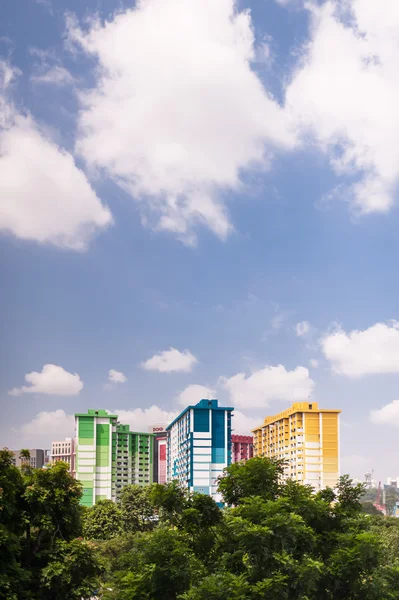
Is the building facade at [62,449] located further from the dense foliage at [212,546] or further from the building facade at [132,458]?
the dense foliage at [212,546]

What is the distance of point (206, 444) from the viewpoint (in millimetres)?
67562

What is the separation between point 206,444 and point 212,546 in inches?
1993

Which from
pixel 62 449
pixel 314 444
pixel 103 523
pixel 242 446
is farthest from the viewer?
pixel 62 449

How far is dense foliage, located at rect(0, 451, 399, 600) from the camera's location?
15.1 m

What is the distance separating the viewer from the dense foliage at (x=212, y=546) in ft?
49.5

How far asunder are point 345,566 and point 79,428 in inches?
2310

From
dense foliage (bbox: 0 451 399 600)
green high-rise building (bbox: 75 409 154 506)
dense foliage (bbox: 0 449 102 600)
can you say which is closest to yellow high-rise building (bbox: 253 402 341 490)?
green high-rise building (bbox: 75 409 154 506)

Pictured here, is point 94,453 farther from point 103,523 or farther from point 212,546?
point 212,546

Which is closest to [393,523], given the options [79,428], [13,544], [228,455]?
[228,455]

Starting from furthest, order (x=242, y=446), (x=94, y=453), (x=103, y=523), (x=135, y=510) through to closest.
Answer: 1. (x=242, y=446)
2. (x=94, y=453)
3. (x=135, y=510)
4. (x=103, y=523)

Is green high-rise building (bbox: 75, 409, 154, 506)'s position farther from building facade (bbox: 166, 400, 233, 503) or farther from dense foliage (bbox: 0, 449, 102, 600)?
dense foliage (bbox: 0, 449, 102, 600)

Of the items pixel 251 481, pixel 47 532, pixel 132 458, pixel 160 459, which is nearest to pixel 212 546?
pixel 251 481

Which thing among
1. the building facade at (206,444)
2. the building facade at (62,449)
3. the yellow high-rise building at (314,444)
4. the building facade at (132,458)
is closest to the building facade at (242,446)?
the building facade at (132,458)

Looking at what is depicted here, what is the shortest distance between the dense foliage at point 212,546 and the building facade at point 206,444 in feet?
159
